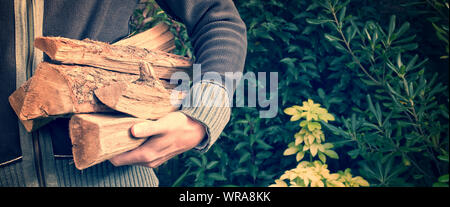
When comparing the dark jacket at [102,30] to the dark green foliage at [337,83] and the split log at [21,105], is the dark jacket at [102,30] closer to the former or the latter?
the split log at [21,105]

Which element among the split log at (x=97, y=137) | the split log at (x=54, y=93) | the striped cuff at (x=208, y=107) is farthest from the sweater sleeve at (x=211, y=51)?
the split log at (x=54, y=93)

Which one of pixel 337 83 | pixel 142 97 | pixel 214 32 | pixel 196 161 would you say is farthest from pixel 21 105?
pixel 337 83

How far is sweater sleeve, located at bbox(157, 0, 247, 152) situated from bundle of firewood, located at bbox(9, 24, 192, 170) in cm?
14

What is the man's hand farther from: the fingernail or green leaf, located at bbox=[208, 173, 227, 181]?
green leaf, located at bbox=[208, 173, 227, 181]

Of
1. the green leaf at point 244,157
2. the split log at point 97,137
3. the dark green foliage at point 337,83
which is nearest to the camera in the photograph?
the split log at point 97,137

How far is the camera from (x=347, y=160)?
1982mm

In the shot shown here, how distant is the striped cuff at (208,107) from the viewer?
918 mm

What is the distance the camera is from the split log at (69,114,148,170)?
2.44 ft

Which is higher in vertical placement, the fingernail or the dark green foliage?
the dark green foliage

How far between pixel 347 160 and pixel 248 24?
1.24 m

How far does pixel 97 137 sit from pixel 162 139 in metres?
0.20

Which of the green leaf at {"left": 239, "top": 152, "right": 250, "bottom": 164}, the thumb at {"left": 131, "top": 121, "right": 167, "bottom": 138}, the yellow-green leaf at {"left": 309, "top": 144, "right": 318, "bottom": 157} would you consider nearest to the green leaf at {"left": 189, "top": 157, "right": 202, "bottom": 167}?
the green leaf at {"left": 239, "top": 152, "right": 250, "bottom": 164}

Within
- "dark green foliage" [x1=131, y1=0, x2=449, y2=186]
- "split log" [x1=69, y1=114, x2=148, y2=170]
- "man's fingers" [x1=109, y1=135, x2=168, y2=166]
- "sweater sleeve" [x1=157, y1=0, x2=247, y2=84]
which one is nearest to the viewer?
"split log" [x1=69, y1=114, x2=148, y2=170]

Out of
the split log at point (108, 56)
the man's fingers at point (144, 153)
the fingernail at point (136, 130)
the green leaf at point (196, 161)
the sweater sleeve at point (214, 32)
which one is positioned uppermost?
the sweater sleeve at point (214, 32)
